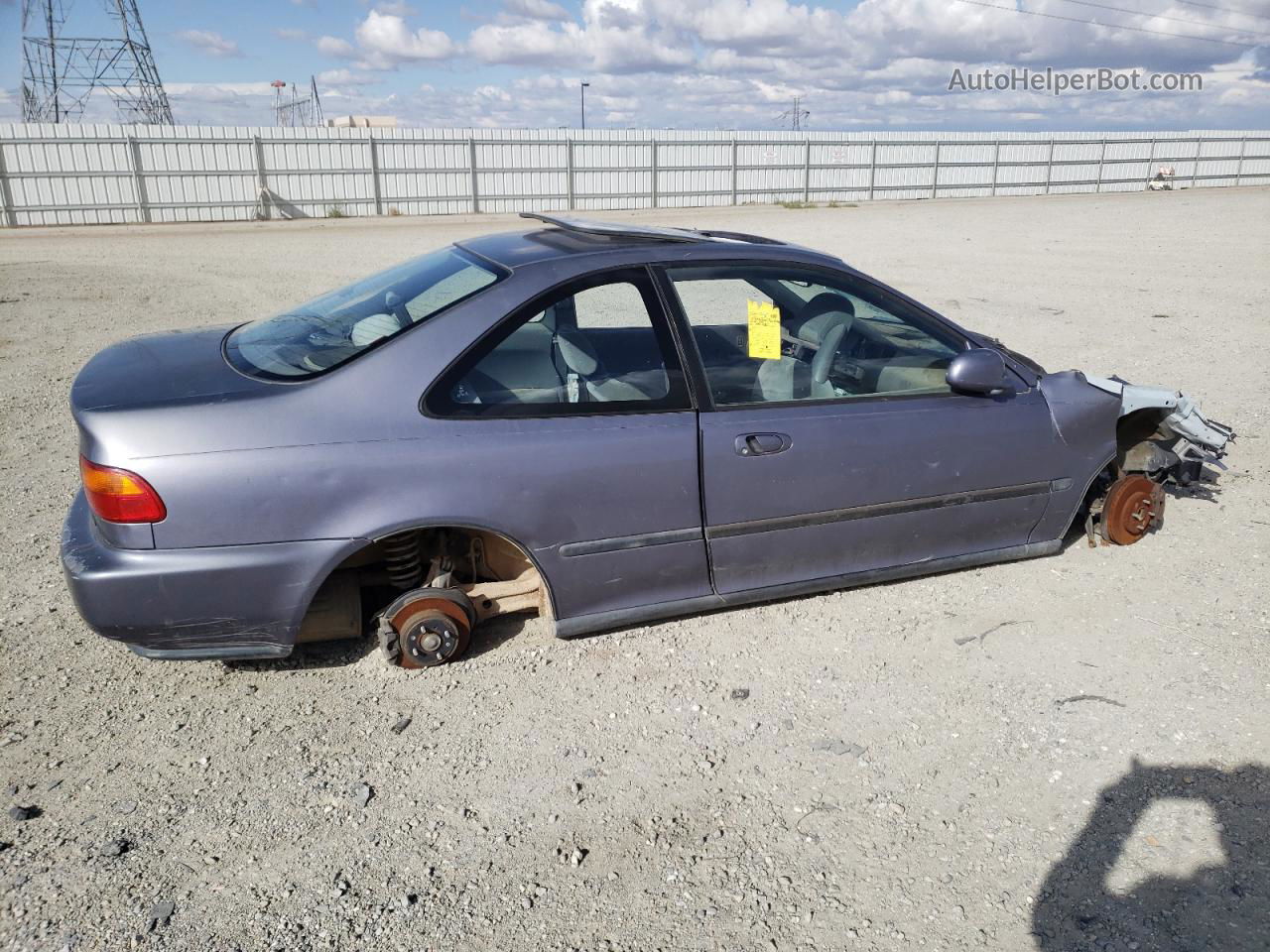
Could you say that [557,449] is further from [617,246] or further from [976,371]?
[976,371]

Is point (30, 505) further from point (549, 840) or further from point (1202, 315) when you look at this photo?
point (1202, 315)

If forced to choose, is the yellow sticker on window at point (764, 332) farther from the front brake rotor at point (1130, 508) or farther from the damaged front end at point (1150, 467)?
the front brake rotor at point (1130, 508)

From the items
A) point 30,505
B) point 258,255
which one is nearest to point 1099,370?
point 30,505

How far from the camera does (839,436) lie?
351cm

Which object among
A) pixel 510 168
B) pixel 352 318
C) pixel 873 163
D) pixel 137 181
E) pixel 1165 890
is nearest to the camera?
pixel 1165 890

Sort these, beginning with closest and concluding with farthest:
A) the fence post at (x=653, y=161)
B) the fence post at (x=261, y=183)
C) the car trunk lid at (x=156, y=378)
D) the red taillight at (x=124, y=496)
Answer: the red taillight at (x=124, y=496) → the car trunk lid at (x=156, y=378) → the fence post at (x=261, y=183) → the fence post at (x=653, y=161)

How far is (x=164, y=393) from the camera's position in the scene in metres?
2.99

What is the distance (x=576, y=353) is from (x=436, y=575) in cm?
99

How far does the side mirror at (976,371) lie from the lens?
360 centimetres

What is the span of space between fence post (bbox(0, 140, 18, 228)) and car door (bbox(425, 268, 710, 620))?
27.2 m

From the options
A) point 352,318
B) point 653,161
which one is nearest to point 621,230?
point 352,318

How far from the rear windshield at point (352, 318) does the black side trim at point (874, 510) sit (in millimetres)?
1289

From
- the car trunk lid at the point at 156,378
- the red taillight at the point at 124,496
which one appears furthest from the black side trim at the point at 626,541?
the red taillight at the point at 124,496

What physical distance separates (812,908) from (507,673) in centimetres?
147
